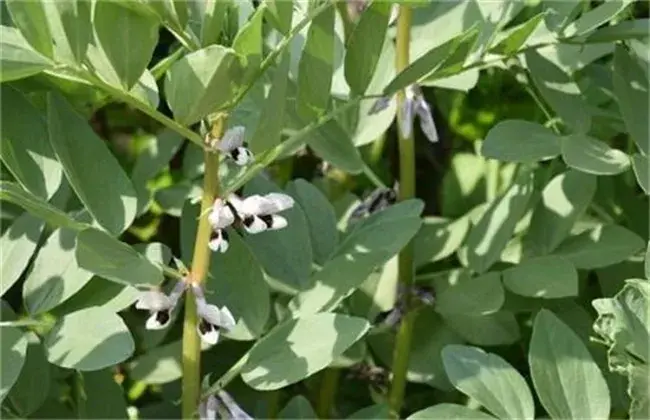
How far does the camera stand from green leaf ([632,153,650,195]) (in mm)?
745

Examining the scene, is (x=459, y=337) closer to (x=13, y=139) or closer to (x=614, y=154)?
(x=614, y=154)

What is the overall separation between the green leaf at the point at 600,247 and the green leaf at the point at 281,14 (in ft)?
1.00

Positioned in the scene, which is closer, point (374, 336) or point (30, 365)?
point (30, 365)

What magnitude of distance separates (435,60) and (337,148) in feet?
0.69

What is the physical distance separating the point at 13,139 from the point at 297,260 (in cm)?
20

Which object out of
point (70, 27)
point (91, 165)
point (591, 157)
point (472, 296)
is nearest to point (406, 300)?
point (472, 296)

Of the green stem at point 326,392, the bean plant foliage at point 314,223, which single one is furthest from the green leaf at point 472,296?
the green stem at point 326,392

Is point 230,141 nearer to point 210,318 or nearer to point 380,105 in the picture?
point 210,318

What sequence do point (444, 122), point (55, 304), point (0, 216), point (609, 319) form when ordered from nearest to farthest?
point (609, 319)
point (55, 304)
point (0, 216)
point (444, 122)

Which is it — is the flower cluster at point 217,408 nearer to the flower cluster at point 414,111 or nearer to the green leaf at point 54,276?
the green leaf at point 54,276

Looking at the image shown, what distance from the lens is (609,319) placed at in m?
0.62

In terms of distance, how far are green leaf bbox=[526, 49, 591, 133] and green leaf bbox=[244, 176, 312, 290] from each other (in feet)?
0.64

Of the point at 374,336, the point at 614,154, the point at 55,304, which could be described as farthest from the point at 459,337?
the point at 55,304

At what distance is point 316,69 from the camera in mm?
691
